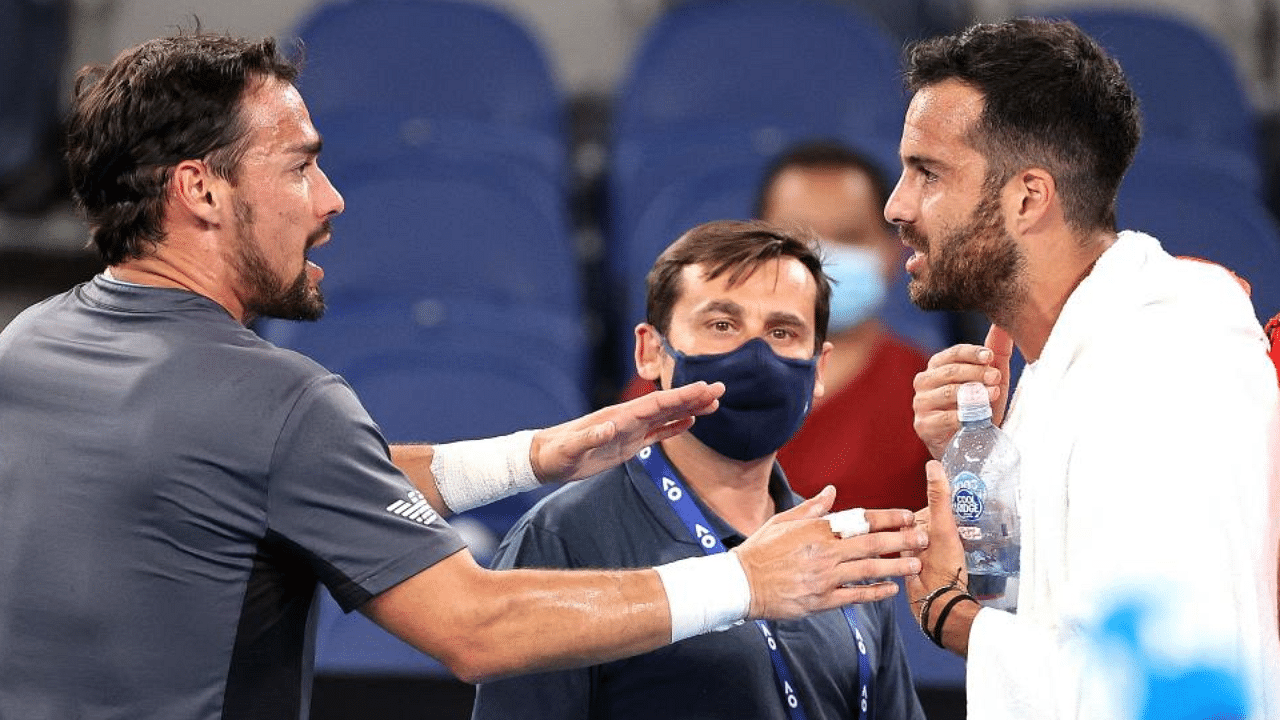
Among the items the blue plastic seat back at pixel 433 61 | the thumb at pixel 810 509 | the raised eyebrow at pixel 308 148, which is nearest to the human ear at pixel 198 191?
the raised eyebrow at pixel 308 148

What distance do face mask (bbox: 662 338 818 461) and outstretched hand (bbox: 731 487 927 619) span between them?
465mm

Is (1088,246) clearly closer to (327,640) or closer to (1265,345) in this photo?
(1265,345)

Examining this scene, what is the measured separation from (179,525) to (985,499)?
1285 mm

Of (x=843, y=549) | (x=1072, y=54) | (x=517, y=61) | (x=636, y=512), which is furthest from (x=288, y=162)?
(x=517, y=61)

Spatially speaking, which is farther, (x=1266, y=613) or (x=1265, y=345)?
(x=1265, y=345)

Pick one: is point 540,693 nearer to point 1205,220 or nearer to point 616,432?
point 616,432

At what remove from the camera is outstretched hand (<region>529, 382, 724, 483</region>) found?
9.92ft

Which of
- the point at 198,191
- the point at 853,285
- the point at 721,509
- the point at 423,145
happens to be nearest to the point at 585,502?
the point at 721,509

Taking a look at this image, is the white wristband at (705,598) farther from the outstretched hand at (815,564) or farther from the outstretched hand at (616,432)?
the outstretched hand at (616,432)

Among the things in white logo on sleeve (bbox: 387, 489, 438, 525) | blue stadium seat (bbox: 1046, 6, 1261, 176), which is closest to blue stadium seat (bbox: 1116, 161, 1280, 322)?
blue stadium seat (bbox: 1046, 6, 1261, 176)

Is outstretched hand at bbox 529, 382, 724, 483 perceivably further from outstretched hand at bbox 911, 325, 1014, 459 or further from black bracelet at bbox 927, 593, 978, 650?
black bracelet at bbox 927, 593, 978, 650

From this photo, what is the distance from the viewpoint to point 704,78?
6.32 meters

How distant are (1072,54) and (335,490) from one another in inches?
53.6

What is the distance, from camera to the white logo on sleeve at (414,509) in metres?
2.66
